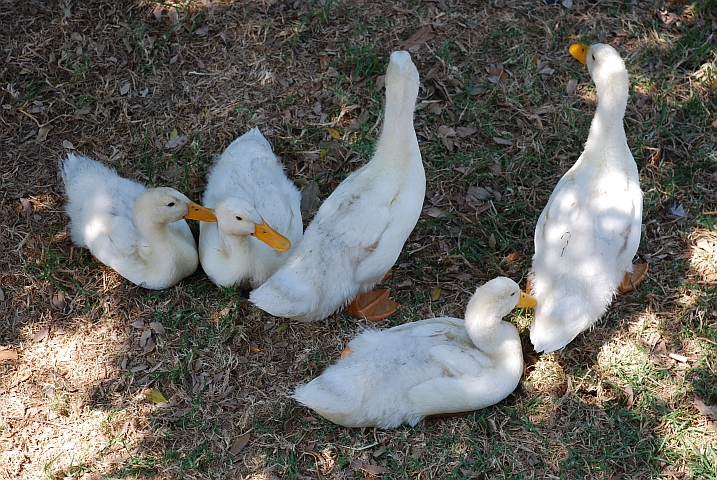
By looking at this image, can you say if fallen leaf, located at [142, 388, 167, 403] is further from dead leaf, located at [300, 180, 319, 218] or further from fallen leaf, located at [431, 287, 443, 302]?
fallen leaf, located at [431, 287, 443, 302]

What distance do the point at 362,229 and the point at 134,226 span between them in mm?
1735

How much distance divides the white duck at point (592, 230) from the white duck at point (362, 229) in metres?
0.97

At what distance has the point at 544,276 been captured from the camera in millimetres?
4637

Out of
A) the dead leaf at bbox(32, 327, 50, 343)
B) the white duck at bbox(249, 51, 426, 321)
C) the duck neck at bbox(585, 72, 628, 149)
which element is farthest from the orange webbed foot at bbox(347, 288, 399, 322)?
the dead leaf at bbox(32, 327, 50, 343)

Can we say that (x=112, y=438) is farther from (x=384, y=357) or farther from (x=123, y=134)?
(x=123, y=134)

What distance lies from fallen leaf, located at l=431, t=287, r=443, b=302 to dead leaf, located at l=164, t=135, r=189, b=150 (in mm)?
2491

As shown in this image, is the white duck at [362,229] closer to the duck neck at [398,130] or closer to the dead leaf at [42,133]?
the duck neck at [398,130]

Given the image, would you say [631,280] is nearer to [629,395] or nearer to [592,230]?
[592,230]

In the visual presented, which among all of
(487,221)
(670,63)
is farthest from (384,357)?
(670,63)

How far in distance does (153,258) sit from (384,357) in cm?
183

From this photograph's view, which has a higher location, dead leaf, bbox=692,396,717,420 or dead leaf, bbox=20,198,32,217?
dead leaf, bbox=20,198,32,217

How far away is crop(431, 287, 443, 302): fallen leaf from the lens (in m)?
5.24

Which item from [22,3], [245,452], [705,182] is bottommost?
[245,452]

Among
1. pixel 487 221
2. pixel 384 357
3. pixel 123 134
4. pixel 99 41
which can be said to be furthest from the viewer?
pixel 99 41
